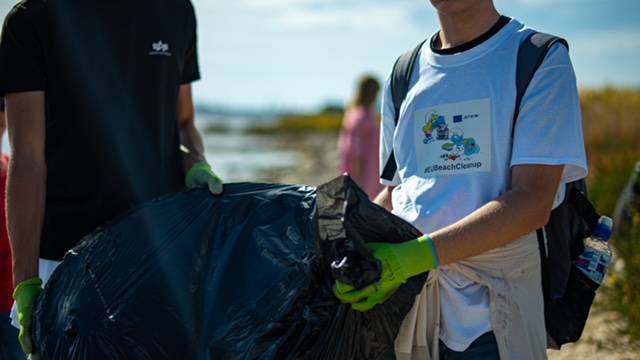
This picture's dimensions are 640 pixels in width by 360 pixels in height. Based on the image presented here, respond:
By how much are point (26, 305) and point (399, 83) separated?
1359mm

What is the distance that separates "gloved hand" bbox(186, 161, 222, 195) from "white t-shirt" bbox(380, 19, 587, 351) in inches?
23.0

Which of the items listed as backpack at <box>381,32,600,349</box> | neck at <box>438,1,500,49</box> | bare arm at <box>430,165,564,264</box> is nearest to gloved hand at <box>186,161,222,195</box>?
bare arm at <box>430,165,564,264</box>

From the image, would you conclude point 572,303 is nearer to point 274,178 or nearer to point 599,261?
point 599,261

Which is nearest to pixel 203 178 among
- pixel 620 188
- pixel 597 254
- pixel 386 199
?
pixel 386 199

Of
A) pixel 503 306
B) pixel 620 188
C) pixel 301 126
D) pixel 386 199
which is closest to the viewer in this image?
pixel 503 306

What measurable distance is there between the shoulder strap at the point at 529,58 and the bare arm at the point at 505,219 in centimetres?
16

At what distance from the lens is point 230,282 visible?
6.25 ft

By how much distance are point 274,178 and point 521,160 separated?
18.2 meters

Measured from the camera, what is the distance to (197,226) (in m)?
2.04

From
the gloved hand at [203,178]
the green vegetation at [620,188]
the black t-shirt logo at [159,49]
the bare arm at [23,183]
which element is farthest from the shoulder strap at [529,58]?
the green vegetation at [620,188]

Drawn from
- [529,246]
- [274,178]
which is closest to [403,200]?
[529,246]

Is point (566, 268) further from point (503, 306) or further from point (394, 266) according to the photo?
point (394, 266)

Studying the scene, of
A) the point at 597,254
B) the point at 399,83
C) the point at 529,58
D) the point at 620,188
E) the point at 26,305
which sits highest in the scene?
the point at 529,58

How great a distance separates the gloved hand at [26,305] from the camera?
2.12 m
